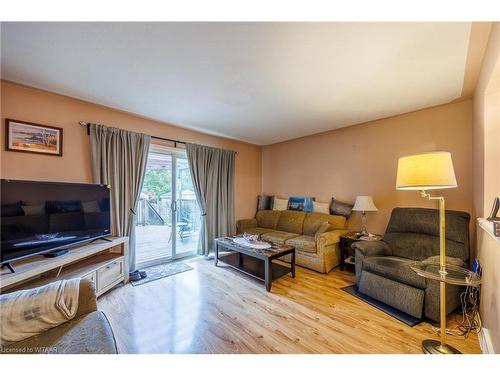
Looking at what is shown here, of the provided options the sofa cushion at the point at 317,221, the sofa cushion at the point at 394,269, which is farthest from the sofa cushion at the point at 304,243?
the sofa cushion at the point at 394,269

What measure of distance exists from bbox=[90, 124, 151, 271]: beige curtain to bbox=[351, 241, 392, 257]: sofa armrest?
10.1ft

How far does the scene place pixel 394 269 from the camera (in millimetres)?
2111

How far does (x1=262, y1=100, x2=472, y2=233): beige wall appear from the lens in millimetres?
2598

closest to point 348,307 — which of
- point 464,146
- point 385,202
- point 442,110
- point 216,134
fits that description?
point 385,202

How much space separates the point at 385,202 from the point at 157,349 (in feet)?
11.2

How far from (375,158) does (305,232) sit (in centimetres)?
170

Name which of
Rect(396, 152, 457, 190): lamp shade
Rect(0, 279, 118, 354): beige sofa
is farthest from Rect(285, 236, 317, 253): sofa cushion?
Rect(0, 279, 118, 354): beige sofa

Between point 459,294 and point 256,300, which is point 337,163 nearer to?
point 459,294

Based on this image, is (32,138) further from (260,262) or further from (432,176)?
(432,176)

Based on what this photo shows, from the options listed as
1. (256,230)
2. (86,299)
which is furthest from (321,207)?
(86,299)

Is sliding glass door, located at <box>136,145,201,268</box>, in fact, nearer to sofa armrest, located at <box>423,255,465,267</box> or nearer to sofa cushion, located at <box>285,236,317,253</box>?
sofa cushion, located at <box>285,236,317,253</box>

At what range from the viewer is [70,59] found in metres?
1.74

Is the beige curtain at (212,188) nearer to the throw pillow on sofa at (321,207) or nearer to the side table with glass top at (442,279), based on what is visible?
the throw pillow on sofa at (321,207)

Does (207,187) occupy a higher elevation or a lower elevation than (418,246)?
higher
